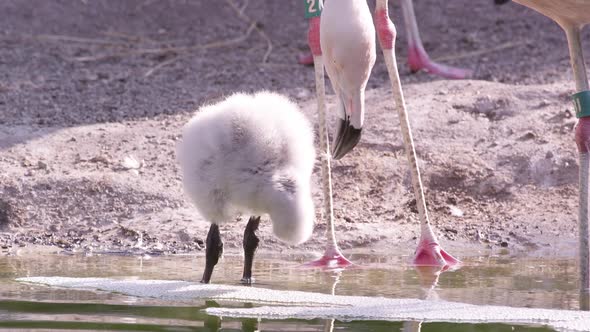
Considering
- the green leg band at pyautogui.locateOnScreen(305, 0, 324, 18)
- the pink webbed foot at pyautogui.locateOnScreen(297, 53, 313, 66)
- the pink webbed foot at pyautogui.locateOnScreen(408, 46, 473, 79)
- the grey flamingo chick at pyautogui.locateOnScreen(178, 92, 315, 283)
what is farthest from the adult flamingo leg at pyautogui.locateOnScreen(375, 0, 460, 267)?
the pink webbed foot at pyautogui.locateOnScreen(297, 53, 313, 66)

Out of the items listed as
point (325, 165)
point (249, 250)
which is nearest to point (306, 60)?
point (325, 165)

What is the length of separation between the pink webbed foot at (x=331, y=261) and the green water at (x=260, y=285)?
0.24 ft

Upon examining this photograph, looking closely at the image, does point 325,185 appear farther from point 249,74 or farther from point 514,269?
point 249,74

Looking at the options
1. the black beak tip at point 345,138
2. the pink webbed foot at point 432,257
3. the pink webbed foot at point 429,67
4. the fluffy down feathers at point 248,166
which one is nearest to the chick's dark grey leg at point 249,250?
the fluffy down feathers at point 248,166

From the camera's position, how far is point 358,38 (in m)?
3.71

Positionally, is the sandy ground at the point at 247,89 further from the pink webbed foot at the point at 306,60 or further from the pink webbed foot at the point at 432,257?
the pink webbed foot at the point at 432,257

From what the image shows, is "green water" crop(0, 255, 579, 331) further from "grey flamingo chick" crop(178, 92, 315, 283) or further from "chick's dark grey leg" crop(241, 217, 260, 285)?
"grey flamingo chick" crop(178, 92, 315, 283)

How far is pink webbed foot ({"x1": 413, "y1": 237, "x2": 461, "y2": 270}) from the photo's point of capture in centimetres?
414

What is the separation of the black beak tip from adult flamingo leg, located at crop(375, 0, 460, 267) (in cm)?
49

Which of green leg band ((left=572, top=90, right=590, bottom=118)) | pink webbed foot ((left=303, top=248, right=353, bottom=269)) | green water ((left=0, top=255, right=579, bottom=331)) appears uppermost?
green leg band ((left=572, top=90, right=590, bottom=118))

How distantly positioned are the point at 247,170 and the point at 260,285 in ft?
1.23

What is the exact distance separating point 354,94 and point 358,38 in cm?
19

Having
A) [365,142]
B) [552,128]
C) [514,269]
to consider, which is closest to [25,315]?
[514,269]

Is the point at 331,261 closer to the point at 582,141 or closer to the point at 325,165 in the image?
the point at 325,165
